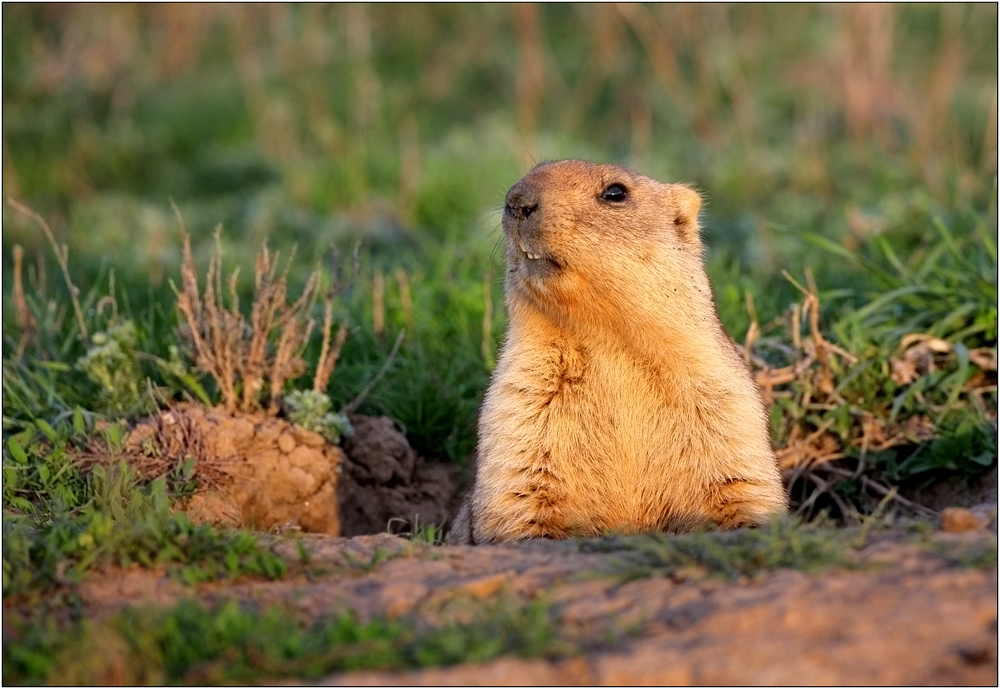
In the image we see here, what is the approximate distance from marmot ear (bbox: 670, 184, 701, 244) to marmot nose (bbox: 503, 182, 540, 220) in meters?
0.70

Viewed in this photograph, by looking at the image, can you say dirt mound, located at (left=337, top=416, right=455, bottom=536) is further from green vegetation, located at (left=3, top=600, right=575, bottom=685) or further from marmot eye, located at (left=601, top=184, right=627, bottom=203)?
green vegetation, located at (left=3, top=600, right=575, bottom=685)

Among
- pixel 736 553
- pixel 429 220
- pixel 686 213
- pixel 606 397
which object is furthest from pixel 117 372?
pixel 429 220

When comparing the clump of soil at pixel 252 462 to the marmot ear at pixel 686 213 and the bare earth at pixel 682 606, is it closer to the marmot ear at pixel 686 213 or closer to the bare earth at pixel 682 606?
the bare earth at pixel 682 606

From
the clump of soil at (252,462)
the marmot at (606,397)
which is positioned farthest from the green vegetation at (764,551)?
the clump of soil at (252,462)

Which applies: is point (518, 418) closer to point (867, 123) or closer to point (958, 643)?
point (958, 643)

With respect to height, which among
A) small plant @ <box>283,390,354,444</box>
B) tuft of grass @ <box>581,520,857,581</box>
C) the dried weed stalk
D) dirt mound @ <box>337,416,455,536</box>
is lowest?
dirt mound @ <box>337,416,455,536</box>

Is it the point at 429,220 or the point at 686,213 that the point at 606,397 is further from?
the point at 429,220

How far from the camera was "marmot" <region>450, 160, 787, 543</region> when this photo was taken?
443cm

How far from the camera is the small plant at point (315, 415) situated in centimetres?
562

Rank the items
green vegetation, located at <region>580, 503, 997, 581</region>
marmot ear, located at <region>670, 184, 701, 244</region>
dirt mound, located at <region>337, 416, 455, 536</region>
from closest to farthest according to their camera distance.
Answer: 1. green vegetation, located at <region>580, 503, 997, 581</region>
2. marmot ear, located at <region>670, 184, 701, 244</region>
3. dirt mound, located at <region>337, 416, 455, 536</region>

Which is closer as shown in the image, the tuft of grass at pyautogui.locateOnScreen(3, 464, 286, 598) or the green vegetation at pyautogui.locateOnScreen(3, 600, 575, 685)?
the green vegetation at pyautogui.locateOnScreen(3, 600, 575, 685)

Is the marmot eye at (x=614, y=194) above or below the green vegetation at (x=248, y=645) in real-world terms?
above

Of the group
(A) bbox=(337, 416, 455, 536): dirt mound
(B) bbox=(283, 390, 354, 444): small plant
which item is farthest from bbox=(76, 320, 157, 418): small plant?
(A) bbox=(337, 416, 455, 536): dirt mound

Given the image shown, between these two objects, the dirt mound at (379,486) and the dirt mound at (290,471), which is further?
the dirt mound at (379,486)
